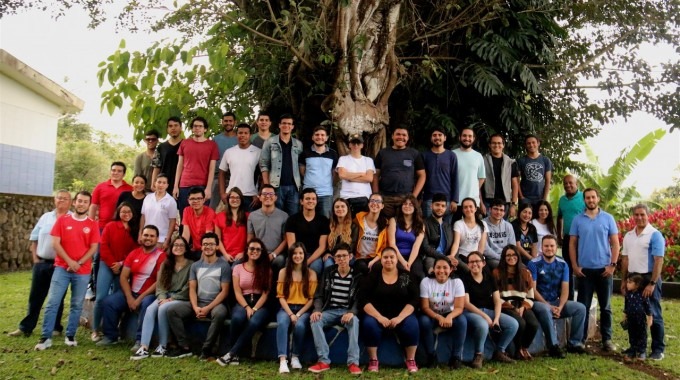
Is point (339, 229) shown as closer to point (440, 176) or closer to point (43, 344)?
point (440, 176)

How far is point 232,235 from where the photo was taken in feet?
22.0

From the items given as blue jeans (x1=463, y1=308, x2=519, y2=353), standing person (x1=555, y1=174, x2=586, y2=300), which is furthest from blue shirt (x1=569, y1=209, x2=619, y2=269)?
blue jeans (x1=463, y1=308, x2=519, y2=353)

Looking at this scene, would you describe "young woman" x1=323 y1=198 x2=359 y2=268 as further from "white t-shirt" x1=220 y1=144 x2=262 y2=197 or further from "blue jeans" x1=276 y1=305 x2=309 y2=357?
"white t-shirt" x1=220 y1=144 x2=262 y2=197

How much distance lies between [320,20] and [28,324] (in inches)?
210

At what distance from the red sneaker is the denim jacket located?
2239 mm

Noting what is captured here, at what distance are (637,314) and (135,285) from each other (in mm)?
5329

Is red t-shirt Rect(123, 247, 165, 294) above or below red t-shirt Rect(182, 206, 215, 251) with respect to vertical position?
below

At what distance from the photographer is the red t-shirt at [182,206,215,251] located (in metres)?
6.80

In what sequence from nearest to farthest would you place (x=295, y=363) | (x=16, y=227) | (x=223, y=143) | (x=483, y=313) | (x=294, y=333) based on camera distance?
(x=295, y=363) < (x=294, y=333) < (x=483, y=313) < (x=223, y=143) < (x=16, y=227)

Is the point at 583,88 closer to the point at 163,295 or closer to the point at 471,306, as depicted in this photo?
the point at 471,306

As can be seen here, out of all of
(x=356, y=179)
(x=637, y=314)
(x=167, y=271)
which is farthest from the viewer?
(x=356, y=179)

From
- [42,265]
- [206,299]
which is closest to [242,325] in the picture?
[206,299]

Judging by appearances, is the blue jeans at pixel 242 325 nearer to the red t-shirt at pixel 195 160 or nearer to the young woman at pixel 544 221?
the red t-shirt at pixel 195 160

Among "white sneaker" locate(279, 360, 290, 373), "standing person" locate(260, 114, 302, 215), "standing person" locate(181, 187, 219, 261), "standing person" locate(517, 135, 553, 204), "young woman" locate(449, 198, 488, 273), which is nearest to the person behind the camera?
"white sneaker" locate(279, 360, 290, 373)
